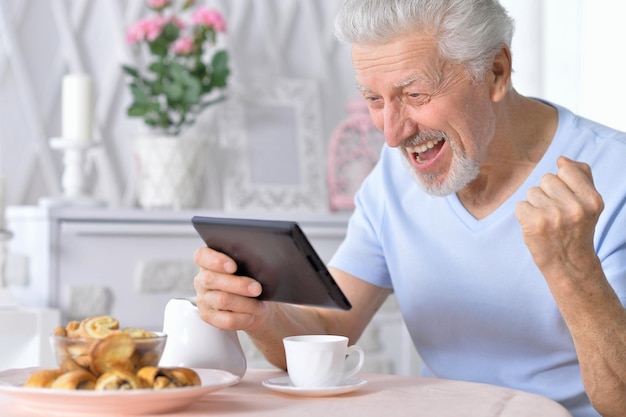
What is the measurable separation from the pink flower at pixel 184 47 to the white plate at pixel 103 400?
1.39 m

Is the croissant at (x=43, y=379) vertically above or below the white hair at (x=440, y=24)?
below

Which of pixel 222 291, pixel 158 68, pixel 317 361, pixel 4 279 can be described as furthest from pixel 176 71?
pixel 317 361

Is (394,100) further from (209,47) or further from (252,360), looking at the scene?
(209,47)

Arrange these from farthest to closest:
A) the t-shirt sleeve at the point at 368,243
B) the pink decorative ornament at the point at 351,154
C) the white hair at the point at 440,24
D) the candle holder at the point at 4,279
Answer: the pink decorative ornament at the point at 351,154 < the candle holder at the point at 4,279 < the t-shirt sleeve at the point at 368,243 < the white hair at the point at 440,24

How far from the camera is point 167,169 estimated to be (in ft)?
7.15

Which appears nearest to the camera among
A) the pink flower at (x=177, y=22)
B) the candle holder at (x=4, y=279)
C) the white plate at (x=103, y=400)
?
the white plate at (x=103, y=400)

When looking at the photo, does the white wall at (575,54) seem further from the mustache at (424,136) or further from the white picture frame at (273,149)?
the mustache at (424,136)

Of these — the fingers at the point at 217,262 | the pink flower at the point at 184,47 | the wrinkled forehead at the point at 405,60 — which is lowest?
the fingers at the point at 217,262

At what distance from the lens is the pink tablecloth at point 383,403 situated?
910mm

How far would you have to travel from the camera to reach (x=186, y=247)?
82.9 inches

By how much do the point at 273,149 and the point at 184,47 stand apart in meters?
0.34

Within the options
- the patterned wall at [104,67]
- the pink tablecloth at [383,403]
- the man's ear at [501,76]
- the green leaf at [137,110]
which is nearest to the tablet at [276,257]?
the pink tablecloth at [383,403]

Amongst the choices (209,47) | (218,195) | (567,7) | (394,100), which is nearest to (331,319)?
(394,100)

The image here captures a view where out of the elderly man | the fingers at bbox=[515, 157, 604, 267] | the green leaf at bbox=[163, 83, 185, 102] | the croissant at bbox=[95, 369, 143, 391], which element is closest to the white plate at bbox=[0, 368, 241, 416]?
the croissant at bbox=[95, 369, 143, 391]
